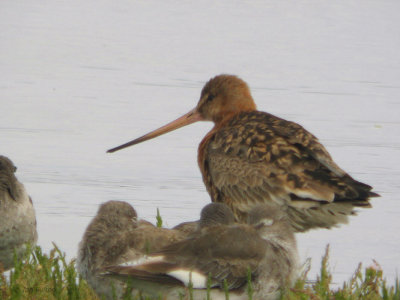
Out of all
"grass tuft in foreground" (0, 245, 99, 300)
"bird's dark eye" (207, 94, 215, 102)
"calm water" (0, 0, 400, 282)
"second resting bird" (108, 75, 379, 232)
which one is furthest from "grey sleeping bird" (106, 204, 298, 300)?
"bird's dark eye" (207, 94, 215, 102)

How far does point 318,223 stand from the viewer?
7.84 metres

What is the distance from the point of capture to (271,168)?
7.95 m

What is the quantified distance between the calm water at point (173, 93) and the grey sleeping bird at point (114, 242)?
7.03ft

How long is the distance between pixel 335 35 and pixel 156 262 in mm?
12223

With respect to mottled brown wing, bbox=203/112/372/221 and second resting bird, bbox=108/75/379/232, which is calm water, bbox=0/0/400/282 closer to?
second resting bird, bbox=108/75/379/232

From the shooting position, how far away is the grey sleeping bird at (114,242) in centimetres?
613

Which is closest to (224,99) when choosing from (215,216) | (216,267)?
(215,216)

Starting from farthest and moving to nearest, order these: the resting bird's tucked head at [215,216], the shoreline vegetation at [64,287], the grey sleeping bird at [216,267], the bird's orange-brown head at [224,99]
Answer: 1. the bird's orange-brown head at [224,99]
2. the shoreline vegetation at [64,287]
3. the resting bird's tucked head at [215,216]
4. the grey sleeping bird at [216,267]

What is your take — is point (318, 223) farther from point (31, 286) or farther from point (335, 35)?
point (335, 35)

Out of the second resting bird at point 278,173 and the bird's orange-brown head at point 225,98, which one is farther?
the bird's orange-brown head at point 225,98

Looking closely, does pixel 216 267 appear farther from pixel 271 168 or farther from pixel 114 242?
pixel 271 168

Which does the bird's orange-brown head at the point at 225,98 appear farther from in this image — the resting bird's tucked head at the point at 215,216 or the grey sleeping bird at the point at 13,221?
the resting bird's tucked head at the point at 215,216

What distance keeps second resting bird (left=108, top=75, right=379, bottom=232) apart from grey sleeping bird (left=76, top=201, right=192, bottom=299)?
144cm

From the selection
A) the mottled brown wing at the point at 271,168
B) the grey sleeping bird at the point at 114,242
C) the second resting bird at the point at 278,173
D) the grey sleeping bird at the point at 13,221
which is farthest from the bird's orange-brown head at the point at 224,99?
the grey sleeping bird at the point at 114,242
